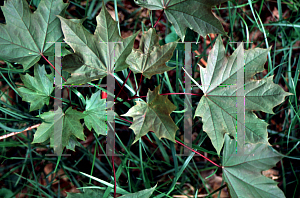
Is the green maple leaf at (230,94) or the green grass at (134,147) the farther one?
the green grass at (134,147)

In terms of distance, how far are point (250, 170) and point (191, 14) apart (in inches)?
27.5

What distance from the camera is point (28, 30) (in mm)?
859

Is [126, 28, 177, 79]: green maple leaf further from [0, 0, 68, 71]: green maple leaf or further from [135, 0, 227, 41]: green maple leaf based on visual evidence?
[0, 0, 68, 71]: green maple leaf

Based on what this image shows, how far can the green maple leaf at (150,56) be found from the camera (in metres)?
0.77

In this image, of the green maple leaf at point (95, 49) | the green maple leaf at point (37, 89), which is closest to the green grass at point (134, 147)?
the green maple leaf at point (37, 89)

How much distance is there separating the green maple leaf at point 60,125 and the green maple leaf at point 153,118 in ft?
0.77

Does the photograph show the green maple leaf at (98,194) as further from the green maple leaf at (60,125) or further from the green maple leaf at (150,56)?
the green maple leaf at (150,56)

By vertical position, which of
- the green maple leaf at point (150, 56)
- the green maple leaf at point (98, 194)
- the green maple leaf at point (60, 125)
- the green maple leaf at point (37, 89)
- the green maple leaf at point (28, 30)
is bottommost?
the green maple leaf at point (98, 194)

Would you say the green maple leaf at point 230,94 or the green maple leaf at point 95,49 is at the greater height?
the green maple leaf at point 95,49

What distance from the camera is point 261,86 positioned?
839 mm

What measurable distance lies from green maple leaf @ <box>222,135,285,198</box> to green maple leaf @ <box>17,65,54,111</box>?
0.81 m

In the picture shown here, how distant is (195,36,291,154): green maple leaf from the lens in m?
0.82

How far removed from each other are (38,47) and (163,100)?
0.58 meters

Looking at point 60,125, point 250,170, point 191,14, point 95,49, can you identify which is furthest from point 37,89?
point 250,170
